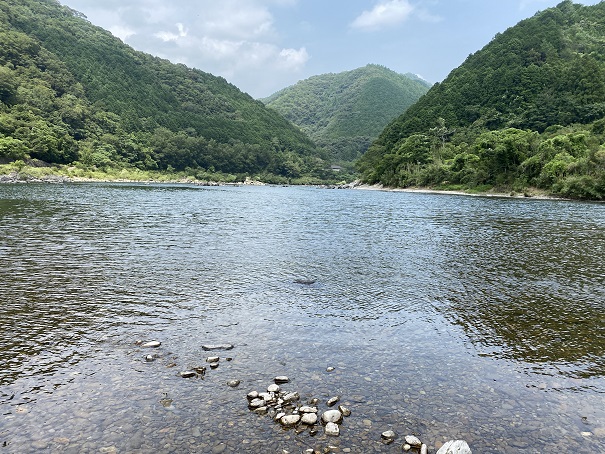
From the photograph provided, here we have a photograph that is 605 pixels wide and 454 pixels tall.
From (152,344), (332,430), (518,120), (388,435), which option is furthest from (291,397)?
(518,120)

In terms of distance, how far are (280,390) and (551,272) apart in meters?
16.6

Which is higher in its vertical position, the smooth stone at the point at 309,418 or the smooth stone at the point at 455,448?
the smooth stone at the point at 455,448

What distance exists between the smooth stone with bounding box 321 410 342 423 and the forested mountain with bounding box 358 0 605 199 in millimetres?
80036

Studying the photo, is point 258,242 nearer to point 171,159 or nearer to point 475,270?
point 475,270

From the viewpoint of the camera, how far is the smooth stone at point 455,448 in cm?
575

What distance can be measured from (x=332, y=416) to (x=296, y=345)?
3319mm

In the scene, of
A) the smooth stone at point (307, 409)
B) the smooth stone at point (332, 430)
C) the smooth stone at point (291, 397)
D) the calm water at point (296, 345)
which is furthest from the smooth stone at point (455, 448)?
the smooth stone at point (291, 397)

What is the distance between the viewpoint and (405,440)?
20.7 ft

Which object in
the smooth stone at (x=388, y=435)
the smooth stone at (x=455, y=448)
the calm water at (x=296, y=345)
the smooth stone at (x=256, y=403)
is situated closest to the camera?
the smooth stone at (x=455, y=448)

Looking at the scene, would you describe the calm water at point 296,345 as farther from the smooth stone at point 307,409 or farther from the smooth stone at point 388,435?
the smooth stone at point 307,409

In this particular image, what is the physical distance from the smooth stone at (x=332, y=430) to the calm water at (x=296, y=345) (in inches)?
5.8

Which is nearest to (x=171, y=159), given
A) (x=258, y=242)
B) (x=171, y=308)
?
(x=258, y=242)

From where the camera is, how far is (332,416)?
6.86 meters

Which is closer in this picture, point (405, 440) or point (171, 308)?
point (405, 440)
